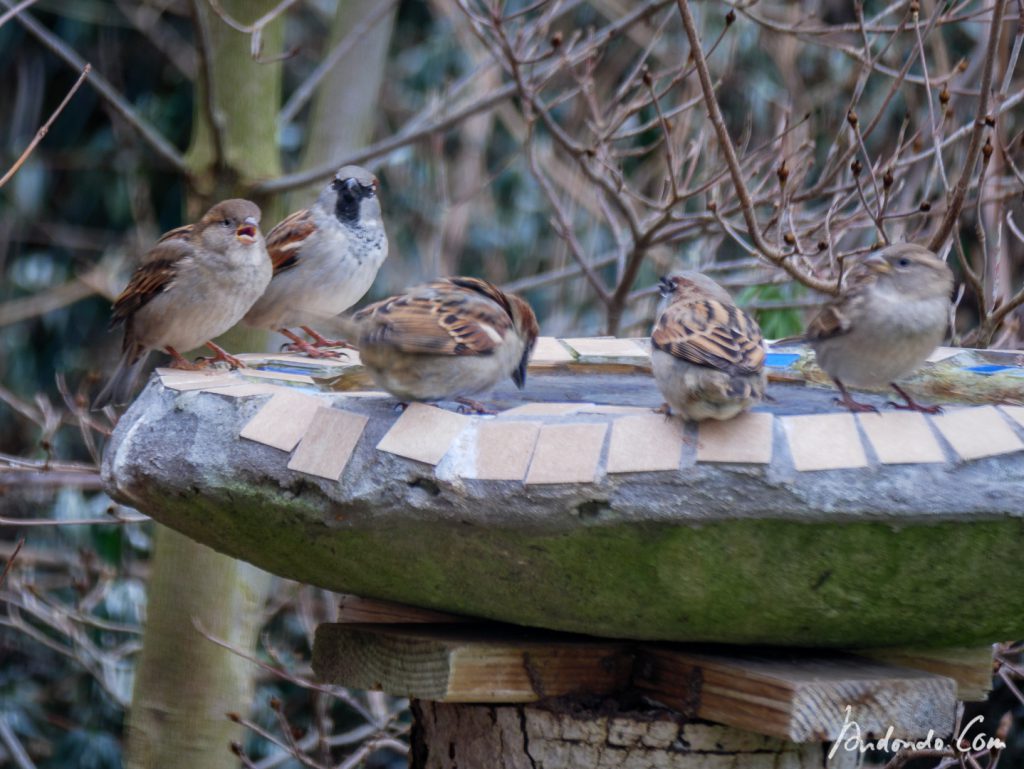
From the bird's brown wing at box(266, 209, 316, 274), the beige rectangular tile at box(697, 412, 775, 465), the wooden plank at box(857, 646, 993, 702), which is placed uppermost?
the bird's brown wing at box(266, 209, 316, 274)

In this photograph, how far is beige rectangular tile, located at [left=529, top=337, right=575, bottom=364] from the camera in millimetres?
3744

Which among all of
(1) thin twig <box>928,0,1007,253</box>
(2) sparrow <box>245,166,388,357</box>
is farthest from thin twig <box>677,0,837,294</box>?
(2) sparrow <box>245,166,388,357</box>

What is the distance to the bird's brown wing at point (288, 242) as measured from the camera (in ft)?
14.2

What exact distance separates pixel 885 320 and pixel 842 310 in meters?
0.11

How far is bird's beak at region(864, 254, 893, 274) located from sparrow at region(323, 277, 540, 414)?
2.58 ft

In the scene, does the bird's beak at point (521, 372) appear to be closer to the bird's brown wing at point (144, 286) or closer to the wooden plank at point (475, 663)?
the wooden plank at point (475, 663)

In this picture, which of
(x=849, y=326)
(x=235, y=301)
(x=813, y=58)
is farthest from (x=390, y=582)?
(x=813, y=58)

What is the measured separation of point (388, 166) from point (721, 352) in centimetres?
569

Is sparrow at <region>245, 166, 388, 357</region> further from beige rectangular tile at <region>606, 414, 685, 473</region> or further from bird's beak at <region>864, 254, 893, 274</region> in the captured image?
beige rectangular tile at <region>606, 414, 685, 473</region>

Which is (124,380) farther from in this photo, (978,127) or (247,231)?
(978,127)

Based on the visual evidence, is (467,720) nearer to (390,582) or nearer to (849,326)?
(390,582)

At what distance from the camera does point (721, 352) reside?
2.47m

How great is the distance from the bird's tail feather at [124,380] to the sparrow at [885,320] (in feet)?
6.24

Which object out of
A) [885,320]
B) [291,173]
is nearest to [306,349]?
[885,320]
